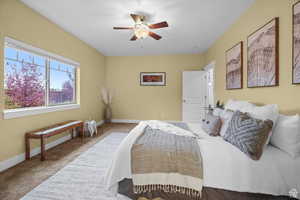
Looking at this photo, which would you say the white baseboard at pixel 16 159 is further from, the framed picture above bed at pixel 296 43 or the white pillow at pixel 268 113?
the framed picture above bed at pixel 296 43

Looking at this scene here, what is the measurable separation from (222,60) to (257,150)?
266 cm

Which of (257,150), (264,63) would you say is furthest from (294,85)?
(257,150)

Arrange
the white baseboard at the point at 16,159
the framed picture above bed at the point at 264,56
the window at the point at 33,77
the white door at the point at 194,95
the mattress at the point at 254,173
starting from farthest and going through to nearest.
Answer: the white door at the point at 194,95 < the window at the point at 33,77 < the white baseboard at the point at 16,159 < the framed picture above bed at the point at 264,56 < the mattress at the point at 254,173

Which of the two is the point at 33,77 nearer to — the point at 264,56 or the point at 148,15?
the point at 148,15

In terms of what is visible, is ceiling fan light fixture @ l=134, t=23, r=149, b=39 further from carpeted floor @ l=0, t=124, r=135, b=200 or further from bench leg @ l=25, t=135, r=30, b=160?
bench leg @ l=25, t=135, r=30, b=160

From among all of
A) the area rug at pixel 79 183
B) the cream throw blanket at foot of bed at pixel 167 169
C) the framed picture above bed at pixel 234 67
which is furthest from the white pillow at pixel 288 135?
the area rug at pixel 79 183

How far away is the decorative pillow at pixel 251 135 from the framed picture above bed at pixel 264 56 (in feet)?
2.36

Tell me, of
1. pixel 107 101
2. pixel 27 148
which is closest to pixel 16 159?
pixel 27 148

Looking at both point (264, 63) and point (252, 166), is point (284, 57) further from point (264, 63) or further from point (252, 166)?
point (252, 166)

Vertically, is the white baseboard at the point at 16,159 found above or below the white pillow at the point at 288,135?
below

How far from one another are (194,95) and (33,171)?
4444 mm

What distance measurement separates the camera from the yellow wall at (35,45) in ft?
6.61

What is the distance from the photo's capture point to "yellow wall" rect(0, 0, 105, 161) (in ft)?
6.61

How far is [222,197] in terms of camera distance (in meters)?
1.23
